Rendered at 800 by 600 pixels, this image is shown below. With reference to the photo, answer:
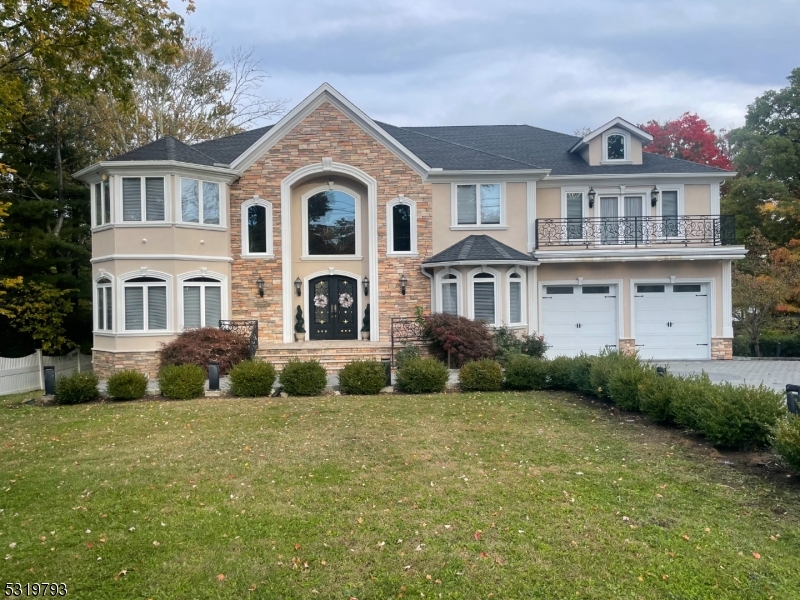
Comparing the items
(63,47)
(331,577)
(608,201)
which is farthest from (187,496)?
(608,201)

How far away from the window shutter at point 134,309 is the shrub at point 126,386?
13.5 feet

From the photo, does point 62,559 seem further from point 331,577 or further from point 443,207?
point 443,207

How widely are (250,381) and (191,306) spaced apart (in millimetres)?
5276

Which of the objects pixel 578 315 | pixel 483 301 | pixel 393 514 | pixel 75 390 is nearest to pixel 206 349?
pixel 75 390

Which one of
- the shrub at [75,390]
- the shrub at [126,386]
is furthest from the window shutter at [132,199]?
the shrub at [126,386]

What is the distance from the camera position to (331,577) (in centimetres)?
420

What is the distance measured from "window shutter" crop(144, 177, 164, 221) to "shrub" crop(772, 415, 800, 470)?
597 inches

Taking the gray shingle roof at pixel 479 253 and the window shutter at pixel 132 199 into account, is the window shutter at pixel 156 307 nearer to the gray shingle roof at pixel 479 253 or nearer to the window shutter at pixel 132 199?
the window shutter at pixel 132 199

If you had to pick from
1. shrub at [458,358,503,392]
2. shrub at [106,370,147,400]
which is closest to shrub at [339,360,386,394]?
shrub at [458,358,503,392]

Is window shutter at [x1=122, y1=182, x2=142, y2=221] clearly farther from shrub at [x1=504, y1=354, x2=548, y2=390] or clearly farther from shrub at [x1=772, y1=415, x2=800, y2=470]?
shrub at [x1=772, y1=415, x2=800, y2=470]

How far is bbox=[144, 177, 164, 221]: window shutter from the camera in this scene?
53.4 feet

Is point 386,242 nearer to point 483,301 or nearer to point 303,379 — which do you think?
point 483,301

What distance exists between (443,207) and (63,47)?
34.5 feet

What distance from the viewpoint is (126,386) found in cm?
1228
